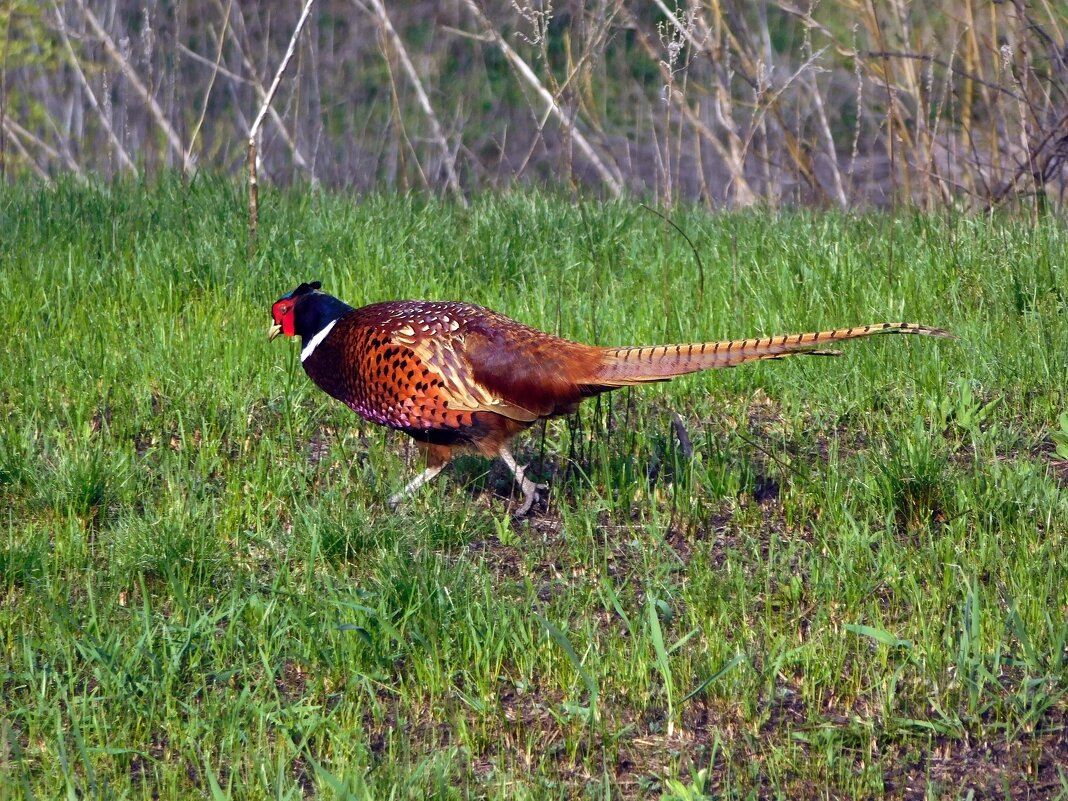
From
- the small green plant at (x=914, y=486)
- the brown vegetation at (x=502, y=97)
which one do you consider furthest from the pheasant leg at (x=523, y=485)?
the brown vegetation at (x=502, y=97)

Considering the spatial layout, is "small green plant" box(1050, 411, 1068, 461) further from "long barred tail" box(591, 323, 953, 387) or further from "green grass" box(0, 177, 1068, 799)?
"long barred tail" box(591, 323, 953, 387)

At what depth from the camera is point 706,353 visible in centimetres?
345

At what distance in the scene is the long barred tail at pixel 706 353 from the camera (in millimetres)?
3332

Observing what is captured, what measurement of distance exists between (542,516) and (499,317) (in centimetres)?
62

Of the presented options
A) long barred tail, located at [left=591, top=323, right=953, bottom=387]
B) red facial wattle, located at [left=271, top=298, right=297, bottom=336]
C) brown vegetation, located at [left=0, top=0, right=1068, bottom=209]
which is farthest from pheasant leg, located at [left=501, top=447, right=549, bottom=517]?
brown vegetation, located at [left=0, top=0, right=1068, bottom=209]

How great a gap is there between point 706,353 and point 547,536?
0.67m

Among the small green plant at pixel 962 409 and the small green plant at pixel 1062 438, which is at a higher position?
the small green plant at pixel 1062 438

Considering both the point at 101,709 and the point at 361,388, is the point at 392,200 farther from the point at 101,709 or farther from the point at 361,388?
the point at 101,709

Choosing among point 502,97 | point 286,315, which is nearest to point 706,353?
point 286,315

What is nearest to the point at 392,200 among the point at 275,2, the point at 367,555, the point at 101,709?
the point at 367,555

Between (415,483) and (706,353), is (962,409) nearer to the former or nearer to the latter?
(706,353)

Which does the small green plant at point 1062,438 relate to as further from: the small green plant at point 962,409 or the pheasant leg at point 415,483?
the pheasant leg at point 415,483

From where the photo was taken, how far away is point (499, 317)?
12.7 feet

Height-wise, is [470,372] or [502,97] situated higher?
[470,372]
